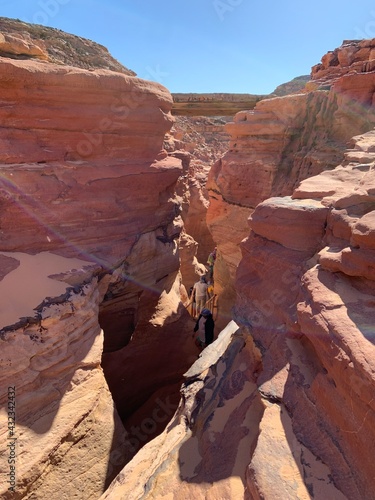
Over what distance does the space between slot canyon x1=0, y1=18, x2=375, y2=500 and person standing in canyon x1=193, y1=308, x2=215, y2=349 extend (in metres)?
0.26

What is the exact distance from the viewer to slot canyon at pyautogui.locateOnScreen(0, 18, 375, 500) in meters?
2.59

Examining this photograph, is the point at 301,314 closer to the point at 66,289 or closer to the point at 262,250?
the point at 262,250

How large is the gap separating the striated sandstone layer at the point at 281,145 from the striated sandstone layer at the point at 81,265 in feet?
5.87

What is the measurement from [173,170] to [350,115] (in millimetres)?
3986

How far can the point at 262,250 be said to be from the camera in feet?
14.0

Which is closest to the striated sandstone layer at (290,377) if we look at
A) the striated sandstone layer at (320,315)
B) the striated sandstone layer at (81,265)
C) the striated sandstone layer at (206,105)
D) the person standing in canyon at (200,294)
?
the striated sandstone layer at (320,315)

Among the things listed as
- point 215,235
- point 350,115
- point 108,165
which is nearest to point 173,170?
point 108,165

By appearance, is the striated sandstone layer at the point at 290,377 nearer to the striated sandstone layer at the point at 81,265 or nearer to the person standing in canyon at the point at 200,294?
the striated sandstone layer at the point at 81,265

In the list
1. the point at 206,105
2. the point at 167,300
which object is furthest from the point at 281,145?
the point at 206,105

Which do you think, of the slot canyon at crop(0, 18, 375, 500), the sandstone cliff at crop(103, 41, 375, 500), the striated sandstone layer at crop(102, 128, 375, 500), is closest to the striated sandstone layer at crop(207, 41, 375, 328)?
the slot canyon at crop(0, 18, 375, 500)

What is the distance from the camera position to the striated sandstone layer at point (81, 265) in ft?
14.3

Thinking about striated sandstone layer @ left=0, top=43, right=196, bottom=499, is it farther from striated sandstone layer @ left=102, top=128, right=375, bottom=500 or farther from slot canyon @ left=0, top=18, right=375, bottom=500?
striated sandstone layer @ left=102, top=128, right=375, bottom=500

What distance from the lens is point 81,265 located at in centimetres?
578

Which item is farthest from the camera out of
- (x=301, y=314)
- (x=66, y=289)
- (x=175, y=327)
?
(x=175, y=327)
